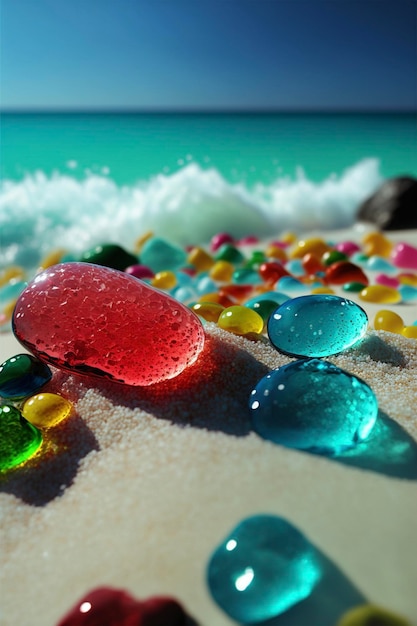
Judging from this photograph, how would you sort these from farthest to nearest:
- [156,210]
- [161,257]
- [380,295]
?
[156,210]
[161,257]
[380,295]

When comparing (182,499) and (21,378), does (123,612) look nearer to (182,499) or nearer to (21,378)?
(182,499)

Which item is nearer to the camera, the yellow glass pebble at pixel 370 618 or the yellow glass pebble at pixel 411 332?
the yellow glass pebble at pixel 370 618

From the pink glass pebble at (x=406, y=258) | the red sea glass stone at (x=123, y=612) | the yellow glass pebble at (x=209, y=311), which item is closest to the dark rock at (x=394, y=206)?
the pink glass pebble at (x=406, y=258)

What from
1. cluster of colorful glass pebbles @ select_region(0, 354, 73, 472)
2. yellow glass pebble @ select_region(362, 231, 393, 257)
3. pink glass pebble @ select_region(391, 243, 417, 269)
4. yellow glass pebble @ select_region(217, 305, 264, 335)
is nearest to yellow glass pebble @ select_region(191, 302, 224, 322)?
yellow glass pebble @ select_region(217, 305, 264, 335)

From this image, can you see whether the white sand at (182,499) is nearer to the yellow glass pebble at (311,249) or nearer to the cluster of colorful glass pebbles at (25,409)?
the cluster of colorful glass pebbles at (25,409)

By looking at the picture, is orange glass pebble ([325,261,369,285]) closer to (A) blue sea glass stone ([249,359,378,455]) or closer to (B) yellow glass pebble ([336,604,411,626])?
(A) blue sea glass stone ([249,359,378,455])

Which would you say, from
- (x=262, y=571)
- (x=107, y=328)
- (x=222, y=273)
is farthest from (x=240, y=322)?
(x=222, y=273)
